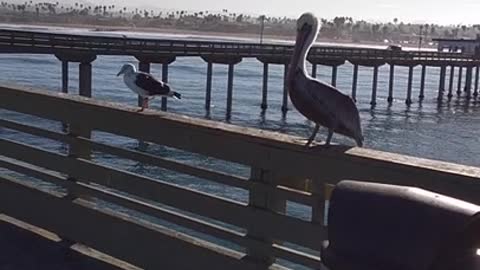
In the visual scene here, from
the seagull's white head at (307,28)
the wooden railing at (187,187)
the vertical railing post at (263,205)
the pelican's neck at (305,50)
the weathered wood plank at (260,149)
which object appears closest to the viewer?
the weathered wood plank at (260,149)

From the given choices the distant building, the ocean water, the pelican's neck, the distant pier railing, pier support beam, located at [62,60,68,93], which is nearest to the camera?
the pelican's neck

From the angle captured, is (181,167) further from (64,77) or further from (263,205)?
(64,77)

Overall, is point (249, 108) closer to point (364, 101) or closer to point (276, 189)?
point (364, 101)

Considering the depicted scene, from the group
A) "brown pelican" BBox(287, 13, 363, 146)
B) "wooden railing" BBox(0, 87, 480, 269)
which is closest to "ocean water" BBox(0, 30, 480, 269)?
"wooden railing" BBox(0, 87, 480, 269)

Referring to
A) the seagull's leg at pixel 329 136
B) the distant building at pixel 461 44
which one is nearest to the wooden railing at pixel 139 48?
the seagull's leg at pixel 329 136

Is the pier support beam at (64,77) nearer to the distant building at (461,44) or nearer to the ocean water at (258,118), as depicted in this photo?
the ocean water at (258,118)

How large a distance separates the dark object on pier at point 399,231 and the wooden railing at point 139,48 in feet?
123

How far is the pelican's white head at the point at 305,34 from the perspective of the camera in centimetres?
412

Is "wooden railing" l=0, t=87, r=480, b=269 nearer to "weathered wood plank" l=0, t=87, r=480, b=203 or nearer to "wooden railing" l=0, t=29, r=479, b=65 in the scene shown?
"weathered wood plank" l=0, t=87, r=480, b=203

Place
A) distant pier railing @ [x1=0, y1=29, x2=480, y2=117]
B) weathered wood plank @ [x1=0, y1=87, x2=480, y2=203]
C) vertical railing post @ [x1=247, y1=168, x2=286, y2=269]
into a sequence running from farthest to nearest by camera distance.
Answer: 1. distant pier railing @ [x1=0, y1=29, x2=480, y2=117]
2. vertical railing post @ [x1=247, y1=168, x2=286, y2=269]
3. weathered wood plank @ [x1=0, y1=87, x2=480, y2=203]

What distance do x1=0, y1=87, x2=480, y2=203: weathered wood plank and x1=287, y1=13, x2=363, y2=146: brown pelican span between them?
16cm

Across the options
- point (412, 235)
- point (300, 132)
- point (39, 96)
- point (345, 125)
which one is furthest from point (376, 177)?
point (300, 132)

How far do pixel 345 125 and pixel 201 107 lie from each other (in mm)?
49687

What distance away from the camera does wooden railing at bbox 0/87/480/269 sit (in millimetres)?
3547
